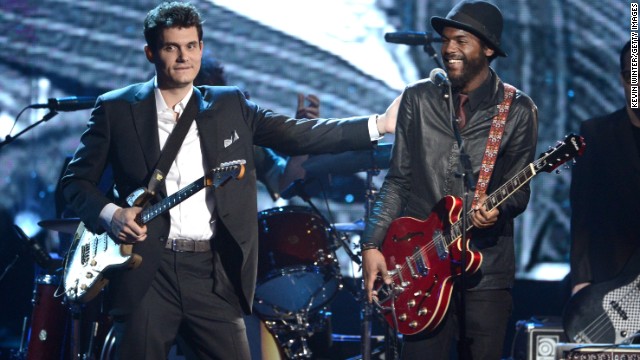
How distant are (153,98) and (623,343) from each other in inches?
113

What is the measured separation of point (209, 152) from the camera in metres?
4.61

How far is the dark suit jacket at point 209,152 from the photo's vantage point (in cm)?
452

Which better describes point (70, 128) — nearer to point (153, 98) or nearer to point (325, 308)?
point (325, 308)

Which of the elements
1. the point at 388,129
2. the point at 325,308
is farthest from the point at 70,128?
the point at 388,129

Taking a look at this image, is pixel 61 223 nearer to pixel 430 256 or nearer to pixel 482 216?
pixel 430 256

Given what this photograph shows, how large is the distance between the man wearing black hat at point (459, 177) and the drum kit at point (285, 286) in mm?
1801

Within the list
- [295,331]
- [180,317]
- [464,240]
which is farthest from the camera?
[295,331]

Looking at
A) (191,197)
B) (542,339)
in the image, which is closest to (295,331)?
(542,339)

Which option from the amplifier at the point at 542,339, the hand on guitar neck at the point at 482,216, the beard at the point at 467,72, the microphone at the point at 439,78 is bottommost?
the amplifier at the point at 542,339

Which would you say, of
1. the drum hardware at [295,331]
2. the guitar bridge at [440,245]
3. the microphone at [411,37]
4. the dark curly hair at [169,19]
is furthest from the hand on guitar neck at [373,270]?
the microphone at [411,37]

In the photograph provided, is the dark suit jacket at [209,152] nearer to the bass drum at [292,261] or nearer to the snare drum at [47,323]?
the bass drum at [292,261]

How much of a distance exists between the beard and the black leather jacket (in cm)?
11

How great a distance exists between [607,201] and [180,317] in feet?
8.09

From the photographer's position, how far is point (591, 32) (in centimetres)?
815
